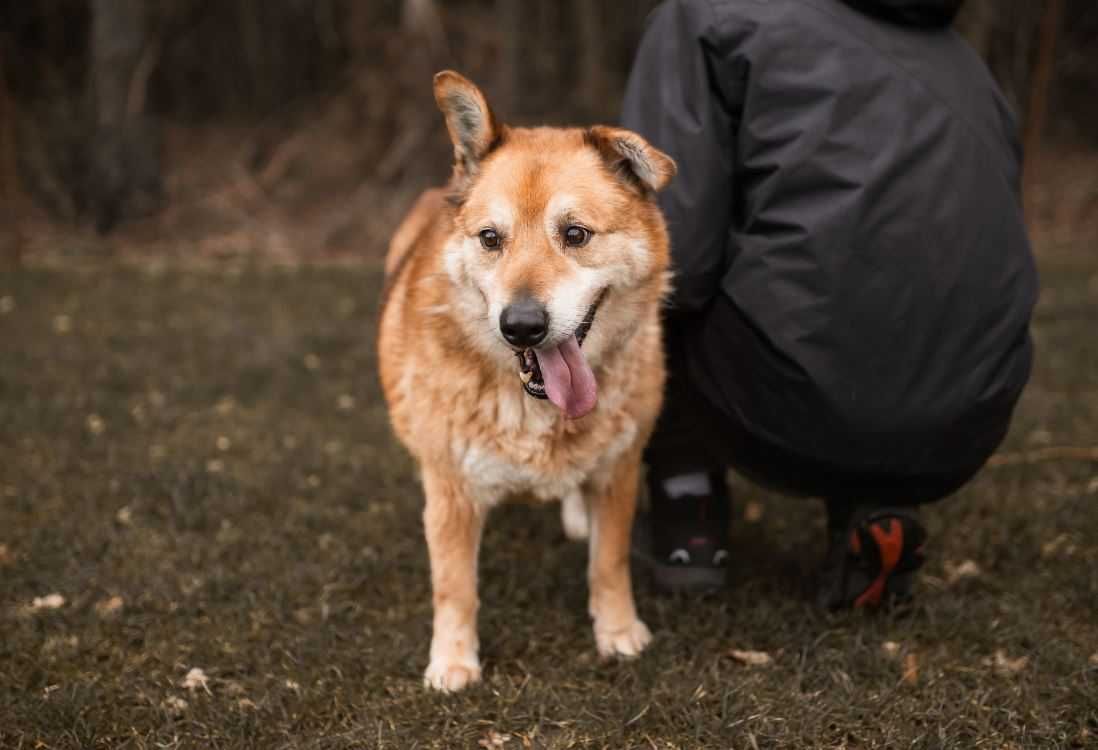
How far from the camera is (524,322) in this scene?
2469mm

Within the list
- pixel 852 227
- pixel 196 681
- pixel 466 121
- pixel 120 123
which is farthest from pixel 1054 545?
pixel 120 123

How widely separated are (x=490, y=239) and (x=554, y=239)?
0.60 feet

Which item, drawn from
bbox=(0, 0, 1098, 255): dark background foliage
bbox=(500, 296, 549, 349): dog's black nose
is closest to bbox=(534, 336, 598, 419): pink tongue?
bbox=(500, 296, 549, 349): dog's black nose

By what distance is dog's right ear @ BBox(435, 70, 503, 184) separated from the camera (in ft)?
8.85

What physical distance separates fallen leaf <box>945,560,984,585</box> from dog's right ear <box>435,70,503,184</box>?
2196mm

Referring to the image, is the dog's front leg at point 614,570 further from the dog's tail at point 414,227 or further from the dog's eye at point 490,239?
the dog's tail at point 414,227

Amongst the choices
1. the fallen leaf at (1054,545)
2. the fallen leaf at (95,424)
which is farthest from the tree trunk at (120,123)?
the fallen leaf at (1054,545)

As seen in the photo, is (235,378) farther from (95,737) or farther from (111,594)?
→ (95,737)

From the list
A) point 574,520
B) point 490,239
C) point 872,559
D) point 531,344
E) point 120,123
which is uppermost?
point 490,239

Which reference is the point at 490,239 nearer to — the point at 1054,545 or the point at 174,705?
the point at 174,705

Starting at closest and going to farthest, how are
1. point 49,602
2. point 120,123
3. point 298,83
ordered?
point 49,602
point 120,123
point 298,83

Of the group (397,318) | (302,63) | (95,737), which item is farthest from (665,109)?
(302,63)

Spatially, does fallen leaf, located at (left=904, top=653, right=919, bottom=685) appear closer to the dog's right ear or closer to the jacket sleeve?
the jacket sleeve

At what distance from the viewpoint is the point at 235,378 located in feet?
17.9
